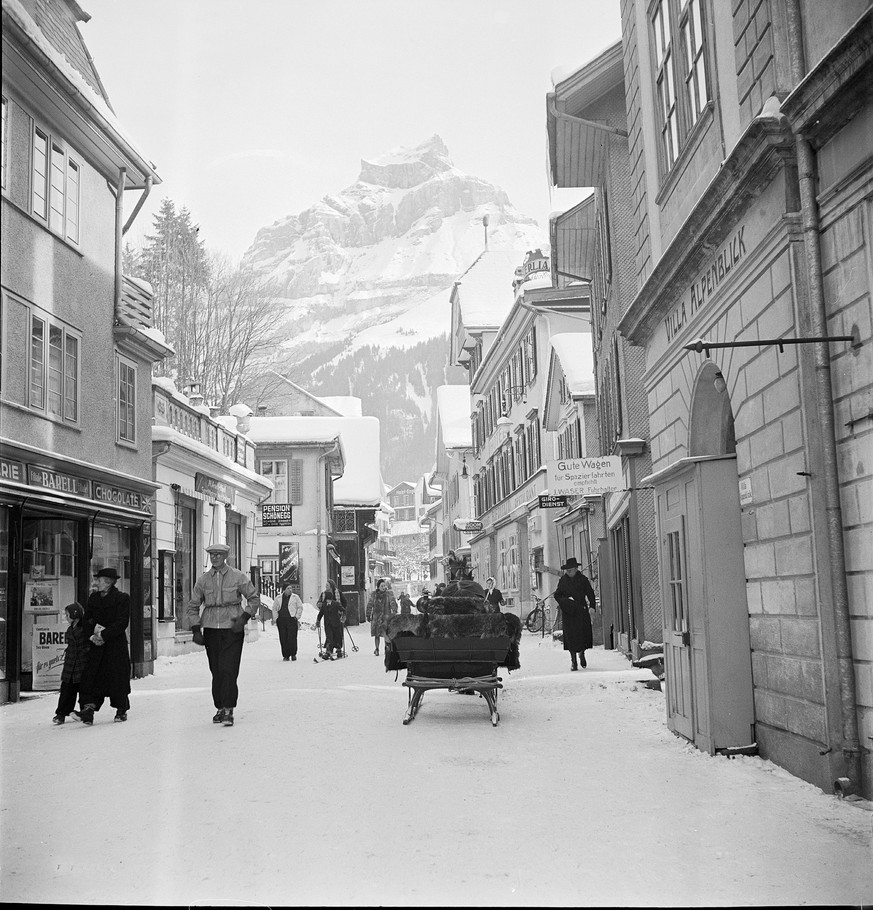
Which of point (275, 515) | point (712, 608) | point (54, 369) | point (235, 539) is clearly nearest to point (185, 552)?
point (235, 539)

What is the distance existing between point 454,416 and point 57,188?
46.5m

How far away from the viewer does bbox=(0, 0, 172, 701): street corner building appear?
13383 mm

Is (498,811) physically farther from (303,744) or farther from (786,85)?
(786,85)

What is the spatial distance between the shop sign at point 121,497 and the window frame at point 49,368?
1.09 m

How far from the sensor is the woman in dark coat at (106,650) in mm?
11227

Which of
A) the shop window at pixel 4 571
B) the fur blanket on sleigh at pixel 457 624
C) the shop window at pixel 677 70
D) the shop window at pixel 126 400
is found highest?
the shop window at pixel 677 70

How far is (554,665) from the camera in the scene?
18.3 meters

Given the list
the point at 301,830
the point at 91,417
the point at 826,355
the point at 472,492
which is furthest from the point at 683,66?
the point at 472,492

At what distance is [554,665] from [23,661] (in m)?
8.42

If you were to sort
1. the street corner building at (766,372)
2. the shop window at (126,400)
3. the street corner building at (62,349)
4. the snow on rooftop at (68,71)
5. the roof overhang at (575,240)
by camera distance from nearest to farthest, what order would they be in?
1. the street corner building at (766,372)
2. the snow on rooftop at (68,71)
3. the street corner building at (62,349)
4. the shop window at (126,400)
5. the roof overhang at (575,240)

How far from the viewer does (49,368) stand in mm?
14617

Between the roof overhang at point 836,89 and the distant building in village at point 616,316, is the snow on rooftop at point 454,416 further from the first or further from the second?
the roof overhang at point 836,89

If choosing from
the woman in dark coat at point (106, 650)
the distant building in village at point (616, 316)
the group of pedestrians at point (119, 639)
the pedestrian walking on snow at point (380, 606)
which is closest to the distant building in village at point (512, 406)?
the distant building in village at point (616, 316)

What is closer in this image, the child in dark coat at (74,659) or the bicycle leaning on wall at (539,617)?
the child in dark coat at (74,659)
